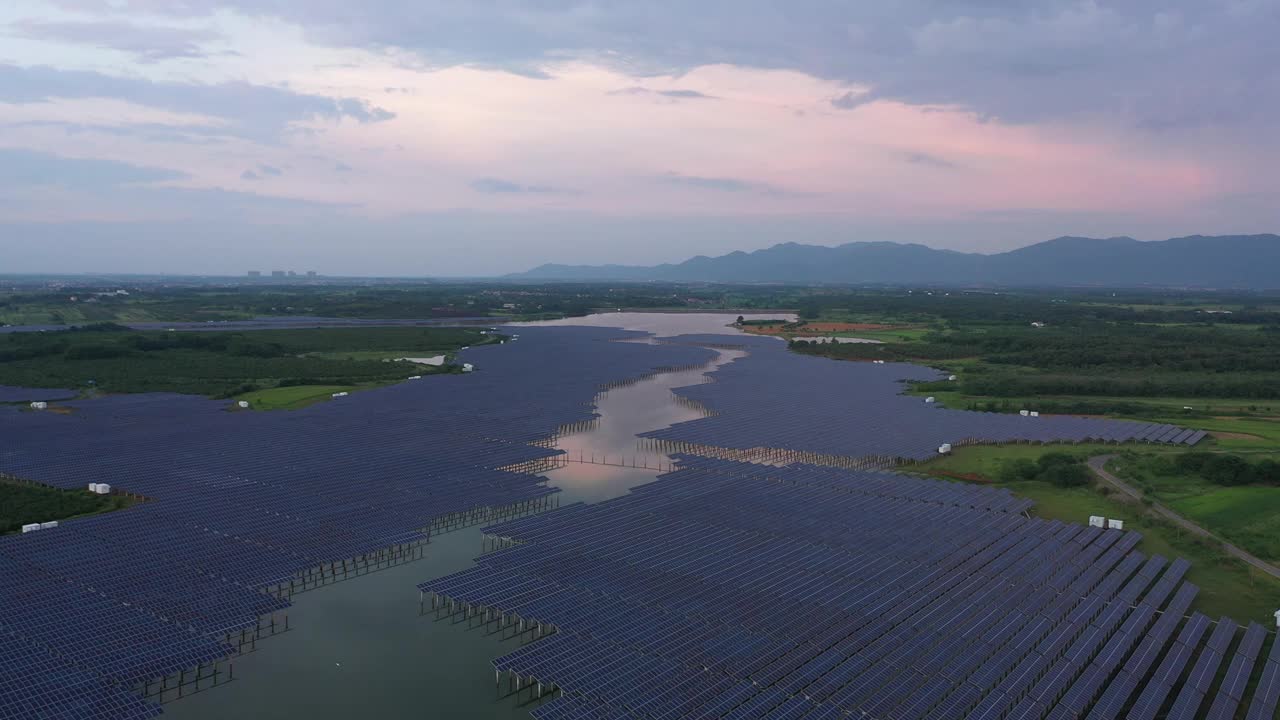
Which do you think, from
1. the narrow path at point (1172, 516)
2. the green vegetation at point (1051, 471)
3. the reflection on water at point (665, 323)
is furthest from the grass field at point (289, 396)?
the reflection on water at point (665, 323)

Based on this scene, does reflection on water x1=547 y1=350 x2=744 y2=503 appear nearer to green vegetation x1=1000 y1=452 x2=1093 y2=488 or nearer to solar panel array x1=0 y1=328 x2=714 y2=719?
solar panel array x1=0 y1=328 x2=714 y2=719

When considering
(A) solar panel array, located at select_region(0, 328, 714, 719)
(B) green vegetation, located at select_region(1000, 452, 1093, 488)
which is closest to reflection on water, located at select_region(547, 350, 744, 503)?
(A) solar panel array, located at select_region(0, 328, 714, 719)

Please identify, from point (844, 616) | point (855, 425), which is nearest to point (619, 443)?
point (855, 425)

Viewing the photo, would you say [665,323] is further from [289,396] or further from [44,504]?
[44,504]

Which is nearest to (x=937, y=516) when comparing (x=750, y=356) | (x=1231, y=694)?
(x=1231, y=694)

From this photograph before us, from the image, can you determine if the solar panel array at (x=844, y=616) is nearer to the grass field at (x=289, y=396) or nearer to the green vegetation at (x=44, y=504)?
the green vegetation at (x=44, y=504)

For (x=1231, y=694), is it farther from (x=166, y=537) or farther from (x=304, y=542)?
(x=166, y=537)
